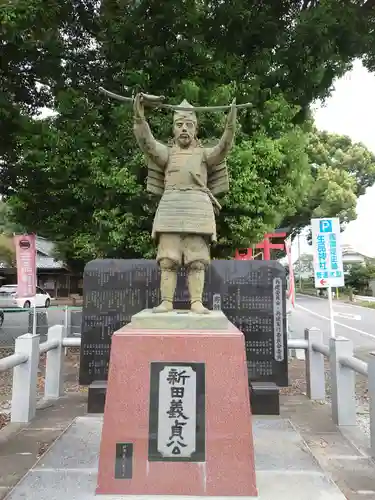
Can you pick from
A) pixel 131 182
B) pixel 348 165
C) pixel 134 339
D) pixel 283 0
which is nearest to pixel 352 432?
pixel 134 339

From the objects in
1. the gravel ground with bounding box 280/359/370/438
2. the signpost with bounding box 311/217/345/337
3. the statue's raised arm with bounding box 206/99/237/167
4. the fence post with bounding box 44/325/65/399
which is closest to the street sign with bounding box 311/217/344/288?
the signpost with bounding box 311/217/345/337

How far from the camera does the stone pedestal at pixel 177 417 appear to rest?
9.89 feet

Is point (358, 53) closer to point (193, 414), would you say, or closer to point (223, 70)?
point (223, 70)

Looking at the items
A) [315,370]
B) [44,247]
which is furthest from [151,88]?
[44,247]

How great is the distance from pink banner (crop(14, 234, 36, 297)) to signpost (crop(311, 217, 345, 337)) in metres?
5.11

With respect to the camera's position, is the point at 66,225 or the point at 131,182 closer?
the point at 131,182

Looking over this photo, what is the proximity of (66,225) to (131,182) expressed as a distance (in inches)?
75.2

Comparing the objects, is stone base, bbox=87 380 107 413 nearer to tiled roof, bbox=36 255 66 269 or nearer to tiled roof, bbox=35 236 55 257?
tiled roof, bbox=36 255 66 269

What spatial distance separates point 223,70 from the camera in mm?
7250

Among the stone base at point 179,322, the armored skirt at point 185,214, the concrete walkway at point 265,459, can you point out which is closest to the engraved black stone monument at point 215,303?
the concrete walkway at point 265,459

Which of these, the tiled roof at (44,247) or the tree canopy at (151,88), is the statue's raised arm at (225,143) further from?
the tiled roof at (44,247)

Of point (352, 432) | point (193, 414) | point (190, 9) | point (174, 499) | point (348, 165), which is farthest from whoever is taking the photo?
point (348, 165)

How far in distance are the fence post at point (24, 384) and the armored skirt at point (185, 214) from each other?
2.48 metres

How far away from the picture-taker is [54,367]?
20.6 feet
